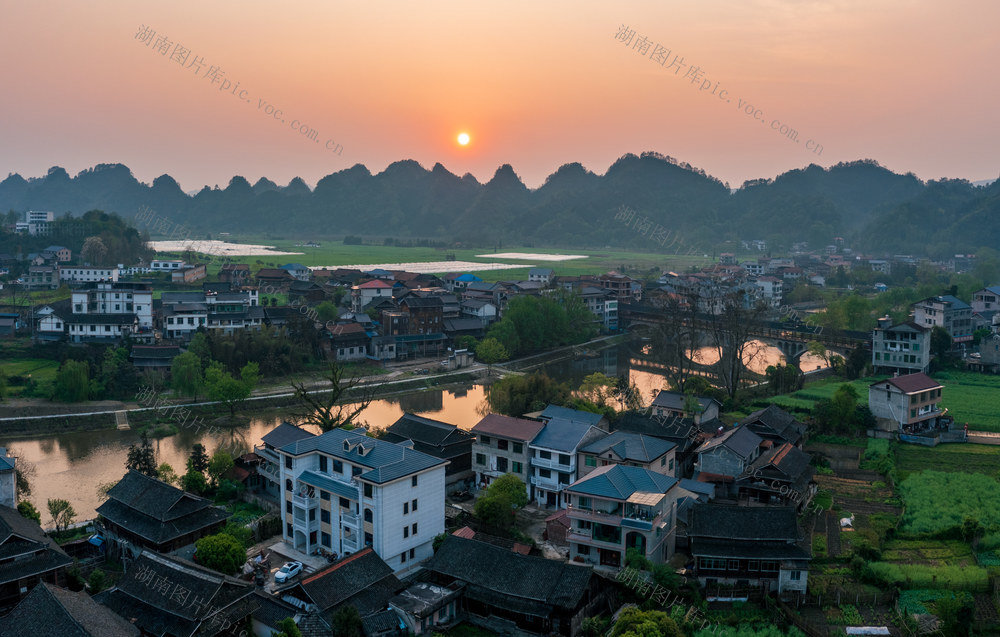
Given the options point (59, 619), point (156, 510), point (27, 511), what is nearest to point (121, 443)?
point (27, 511)

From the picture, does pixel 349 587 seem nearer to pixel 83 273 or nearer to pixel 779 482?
pixel 779 482

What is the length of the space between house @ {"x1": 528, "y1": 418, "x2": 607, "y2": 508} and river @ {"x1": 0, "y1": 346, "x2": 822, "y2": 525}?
19.3 feet

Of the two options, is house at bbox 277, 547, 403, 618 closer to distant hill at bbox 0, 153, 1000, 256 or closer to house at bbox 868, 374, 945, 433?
house at bbox 868, 374, 945, 433

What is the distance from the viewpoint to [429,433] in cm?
A: 1384

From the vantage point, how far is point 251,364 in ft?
67.1

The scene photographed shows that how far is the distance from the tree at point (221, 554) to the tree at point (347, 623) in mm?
2044

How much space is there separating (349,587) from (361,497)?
58.7 inches

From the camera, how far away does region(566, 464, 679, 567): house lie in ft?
33.2

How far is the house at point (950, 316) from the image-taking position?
84.7ft

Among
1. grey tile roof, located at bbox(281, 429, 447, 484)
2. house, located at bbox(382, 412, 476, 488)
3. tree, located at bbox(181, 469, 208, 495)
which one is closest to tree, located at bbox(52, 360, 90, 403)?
tree, located at bbox(181, 469, 208, 495)

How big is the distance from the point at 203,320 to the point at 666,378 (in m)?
15.7

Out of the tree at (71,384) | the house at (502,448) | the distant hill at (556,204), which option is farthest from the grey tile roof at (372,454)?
the distant hill at (556,204)

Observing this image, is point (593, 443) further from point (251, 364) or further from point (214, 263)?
point (214, 263)

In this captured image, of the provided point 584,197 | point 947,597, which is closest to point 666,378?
point 947,597
